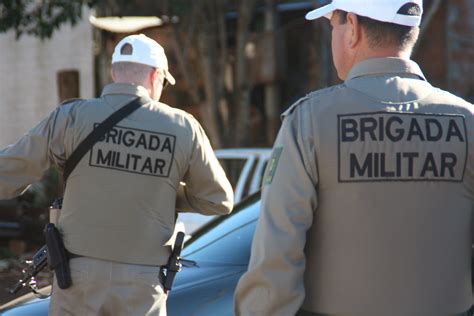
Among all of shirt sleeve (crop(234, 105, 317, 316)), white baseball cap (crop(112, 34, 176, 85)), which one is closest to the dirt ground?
white baseball cap (crop(112, 34, 176, 85))

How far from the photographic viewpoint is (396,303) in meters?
2.22

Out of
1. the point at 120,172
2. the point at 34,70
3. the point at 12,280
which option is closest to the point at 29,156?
the point at 120,172

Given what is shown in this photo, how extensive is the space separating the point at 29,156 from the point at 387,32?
1623 millimetres

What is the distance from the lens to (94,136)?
3359mm

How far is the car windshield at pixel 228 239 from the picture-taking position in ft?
14.1

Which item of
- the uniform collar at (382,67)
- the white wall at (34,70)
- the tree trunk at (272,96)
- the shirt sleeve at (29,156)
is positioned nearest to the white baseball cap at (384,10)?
the uniform collar at (382,67)

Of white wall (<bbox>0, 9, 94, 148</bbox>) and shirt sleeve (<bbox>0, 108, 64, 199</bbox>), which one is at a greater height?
shirt sleeve (<bbox>0, 108, 64, 199</bbox>)

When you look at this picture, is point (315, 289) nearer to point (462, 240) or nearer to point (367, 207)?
point (367, 207)

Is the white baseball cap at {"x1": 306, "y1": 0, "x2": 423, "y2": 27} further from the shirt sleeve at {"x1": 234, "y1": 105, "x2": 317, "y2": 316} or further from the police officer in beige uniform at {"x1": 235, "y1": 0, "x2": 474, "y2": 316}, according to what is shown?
the shirt sleeve at {"x1": 234, "y1": 105, "x2": 317, "y2": 316}

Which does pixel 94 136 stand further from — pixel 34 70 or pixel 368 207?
pixel 34 70

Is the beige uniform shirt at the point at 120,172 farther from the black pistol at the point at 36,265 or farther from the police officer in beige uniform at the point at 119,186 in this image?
the black pistol at the point at 36,265

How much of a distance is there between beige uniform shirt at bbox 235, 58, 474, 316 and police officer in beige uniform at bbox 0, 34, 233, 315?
1082 mm

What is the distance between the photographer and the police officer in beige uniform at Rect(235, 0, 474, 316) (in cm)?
221

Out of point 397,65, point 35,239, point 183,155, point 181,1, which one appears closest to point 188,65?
point 181,1
